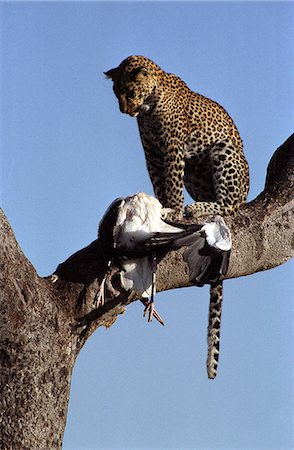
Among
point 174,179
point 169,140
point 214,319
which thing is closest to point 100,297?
point 214,319

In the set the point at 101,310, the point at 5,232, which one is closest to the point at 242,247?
the point at 101,310

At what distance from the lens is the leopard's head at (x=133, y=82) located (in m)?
9.07

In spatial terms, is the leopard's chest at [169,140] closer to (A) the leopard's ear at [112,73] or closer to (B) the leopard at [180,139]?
(B) the leopard at [180,139]

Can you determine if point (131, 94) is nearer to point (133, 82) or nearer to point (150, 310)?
point (133, 82)

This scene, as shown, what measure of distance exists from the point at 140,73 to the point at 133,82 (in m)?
0.11

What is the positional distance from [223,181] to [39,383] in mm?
2924

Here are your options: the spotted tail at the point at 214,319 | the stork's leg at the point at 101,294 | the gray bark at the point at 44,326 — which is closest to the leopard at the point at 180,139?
the spotted tail at the point at 214,319

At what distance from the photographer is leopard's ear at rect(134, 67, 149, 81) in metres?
9.07

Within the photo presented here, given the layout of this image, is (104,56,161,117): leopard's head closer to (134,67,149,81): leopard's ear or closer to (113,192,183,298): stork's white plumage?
(134,67,149,81): leopard's ear

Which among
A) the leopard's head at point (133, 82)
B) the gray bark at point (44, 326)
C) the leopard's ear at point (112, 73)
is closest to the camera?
the gray bark at point (44, 326)

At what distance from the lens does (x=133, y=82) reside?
29.8 feet

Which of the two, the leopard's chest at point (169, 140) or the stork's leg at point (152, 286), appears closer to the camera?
the stork's leg at point (152, 286)

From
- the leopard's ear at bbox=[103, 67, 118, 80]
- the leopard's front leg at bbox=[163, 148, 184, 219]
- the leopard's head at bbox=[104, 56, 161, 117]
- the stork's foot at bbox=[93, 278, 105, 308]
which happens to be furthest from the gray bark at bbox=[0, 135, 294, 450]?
the leopard's ear at bbox=[103, 67, 118, 80]

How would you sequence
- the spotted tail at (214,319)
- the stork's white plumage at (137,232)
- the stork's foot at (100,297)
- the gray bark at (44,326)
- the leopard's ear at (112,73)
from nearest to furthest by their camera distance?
1. the gray bark at (44,326)
2. the stork's white plumage at (137,232)
3. the stork's foot at (100,297)
4. the spotted tail at (214,319)
5. the leopard's ear at (112,73)
